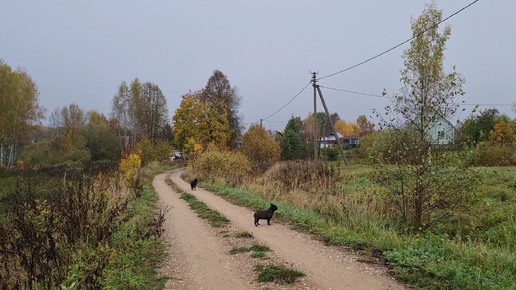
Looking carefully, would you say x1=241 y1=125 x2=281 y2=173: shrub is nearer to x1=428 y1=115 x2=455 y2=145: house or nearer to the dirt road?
the dirt road

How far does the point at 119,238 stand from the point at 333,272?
13.2 feet

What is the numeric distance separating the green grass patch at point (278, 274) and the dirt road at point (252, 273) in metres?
0.13

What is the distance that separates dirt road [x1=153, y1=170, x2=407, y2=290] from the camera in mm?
5285

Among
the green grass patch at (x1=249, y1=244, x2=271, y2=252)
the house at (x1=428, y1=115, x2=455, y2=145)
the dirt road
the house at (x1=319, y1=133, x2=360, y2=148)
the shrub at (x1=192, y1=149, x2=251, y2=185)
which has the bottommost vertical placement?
the dirt road

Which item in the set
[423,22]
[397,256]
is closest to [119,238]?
[397,256]

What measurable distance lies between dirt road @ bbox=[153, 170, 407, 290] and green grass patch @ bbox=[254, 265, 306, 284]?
0.13 meters

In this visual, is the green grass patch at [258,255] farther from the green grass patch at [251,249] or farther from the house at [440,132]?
the house at [440,132]

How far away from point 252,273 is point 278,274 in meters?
0.46

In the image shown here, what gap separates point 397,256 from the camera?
6.08 m

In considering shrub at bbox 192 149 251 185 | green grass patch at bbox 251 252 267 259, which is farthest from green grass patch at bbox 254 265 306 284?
shrub at bbox 192 149 251 185

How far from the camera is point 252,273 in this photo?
578 cm

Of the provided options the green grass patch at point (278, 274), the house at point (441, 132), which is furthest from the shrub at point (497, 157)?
the green grass patch at point (278, 274)

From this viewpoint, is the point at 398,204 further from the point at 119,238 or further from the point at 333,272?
the point at 119,238

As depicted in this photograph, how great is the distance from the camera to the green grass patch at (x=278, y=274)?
5379mm
